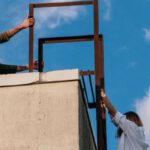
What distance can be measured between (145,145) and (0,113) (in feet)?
6.30

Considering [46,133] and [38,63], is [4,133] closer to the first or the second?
[46,133]

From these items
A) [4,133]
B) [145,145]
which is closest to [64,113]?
[4,133]

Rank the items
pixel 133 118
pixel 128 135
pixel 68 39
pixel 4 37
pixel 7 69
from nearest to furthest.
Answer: pixel 128 135
pixel 133 118
pixel 4 37
pixel 68 39
pixel 7 69

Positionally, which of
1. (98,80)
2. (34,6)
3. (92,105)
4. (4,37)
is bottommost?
(92,105)

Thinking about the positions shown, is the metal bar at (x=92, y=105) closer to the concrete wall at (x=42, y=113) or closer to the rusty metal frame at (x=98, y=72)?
the rusty metal frame at (x=98, y=72)

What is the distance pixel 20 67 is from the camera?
951 centimetres

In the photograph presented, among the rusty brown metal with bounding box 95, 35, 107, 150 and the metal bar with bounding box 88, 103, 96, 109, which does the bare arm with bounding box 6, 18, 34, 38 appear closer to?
the rusty brown metal with bounding box 95, 35, 107, 150

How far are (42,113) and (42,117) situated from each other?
Answer: 5 centimetres

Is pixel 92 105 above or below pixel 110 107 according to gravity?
above

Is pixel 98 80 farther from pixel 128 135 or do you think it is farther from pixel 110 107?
pixel 128 135

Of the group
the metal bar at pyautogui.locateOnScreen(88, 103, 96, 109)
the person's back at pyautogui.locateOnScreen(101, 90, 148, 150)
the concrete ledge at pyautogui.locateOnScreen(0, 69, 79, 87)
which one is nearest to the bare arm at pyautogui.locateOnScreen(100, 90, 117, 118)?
the person's back at pyautogui.locateOnScreen(101, 90, 148, 150)

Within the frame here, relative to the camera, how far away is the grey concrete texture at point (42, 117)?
7.61m

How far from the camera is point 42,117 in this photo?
778 centimetres

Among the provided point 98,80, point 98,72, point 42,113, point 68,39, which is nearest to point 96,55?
point 98,72
